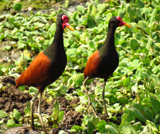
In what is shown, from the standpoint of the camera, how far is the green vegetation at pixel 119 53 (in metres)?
4.37

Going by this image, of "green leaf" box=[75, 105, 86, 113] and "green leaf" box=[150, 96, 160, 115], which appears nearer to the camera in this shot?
"green leaf" box=[150, 96, 160, 115]

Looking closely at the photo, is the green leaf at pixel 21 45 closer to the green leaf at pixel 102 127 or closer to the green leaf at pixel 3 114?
the green leaf at pixel 3 114

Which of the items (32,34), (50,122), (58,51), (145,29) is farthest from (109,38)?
(32,34)

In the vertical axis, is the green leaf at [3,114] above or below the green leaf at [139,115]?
above

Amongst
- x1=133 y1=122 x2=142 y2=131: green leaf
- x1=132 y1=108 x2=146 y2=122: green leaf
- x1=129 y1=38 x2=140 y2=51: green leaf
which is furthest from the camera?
x1=129 y1=38 x2=140 y2=51: green leaf

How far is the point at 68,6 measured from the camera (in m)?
8.26

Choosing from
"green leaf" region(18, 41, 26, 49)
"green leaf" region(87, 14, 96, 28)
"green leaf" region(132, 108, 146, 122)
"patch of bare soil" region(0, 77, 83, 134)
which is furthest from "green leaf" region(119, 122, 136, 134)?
"green leaf" region(87, 14, 96, 28)

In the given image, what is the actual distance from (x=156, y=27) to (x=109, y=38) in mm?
2730

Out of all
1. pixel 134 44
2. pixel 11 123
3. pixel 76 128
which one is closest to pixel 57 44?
pixel 76 128

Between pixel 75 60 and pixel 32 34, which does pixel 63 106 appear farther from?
pixel 32 34

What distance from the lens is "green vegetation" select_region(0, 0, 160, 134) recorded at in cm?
437

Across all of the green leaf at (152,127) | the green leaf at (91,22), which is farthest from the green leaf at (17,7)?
the green leaf at (152,127)

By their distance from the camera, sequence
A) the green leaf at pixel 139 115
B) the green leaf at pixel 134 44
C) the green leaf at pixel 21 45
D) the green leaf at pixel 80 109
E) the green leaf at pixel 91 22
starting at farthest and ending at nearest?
the green leaf at pixel 91 22, the green leaf at pixel 21 45, the green leaf at pixel 134 44, the green leaf at pixel 80 109, the green leaf at pixel 139 115

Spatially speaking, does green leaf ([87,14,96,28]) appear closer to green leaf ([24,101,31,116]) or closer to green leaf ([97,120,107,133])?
green leaf ([24,101,31,116])
